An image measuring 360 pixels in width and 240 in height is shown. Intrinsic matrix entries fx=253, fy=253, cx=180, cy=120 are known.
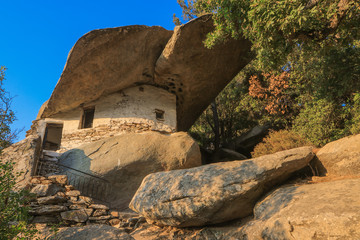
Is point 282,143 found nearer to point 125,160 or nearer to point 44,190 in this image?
point 125,160

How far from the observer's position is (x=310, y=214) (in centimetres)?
461

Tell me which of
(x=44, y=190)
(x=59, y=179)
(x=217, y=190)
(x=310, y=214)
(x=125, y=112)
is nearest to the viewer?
(x=310, y=214)

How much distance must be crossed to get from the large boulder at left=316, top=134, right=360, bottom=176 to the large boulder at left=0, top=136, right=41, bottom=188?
8.58 m

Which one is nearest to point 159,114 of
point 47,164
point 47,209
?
point 47,164

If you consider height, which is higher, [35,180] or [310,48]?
[310,48]

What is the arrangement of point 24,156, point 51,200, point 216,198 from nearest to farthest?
point 216,198
point 51,200
point 24,156

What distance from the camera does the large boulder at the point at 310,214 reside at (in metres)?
4.20

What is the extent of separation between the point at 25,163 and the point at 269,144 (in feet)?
29.9

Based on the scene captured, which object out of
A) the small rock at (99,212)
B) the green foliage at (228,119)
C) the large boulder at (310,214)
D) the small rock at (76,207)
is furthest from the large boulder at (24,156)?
the green foliage at (228,119)

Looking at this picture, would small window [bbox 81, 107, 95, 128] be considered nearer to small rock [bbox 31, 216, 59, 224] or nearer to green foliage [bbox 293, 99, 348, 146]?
small rock [bbox 31, 216, 59, 224]

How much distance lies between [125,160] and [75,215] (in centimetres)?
320

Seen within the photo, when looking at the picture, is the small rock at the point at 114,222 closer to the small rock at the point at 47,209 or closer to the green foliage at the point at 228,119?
the small rock at the point at 47,209

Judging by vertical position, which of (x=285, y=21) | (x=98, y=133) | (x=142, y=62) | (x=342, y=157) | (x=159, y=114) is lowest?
(x=342, y=157)

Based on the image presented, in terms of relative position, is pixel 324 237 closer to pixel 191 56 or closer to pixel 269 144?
pixel 269 144
